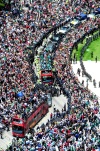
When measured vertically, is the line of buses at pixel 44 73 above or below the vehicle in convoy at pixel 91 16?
below

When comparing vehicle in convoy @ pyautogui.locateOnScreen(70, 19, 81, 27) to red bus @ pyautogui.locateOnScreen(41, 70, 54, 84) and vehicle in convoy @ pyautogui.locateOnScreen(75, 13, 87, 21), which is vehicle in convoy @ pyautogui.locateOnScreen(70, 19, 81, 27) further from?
red bus @ pyautogui.locateOnScreen(41, 70, 54, 84)

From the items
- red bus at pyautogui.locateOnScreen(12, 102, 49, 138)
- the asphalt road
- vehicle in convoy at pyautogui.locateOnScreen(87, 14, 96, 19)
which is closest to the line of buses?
red bus at pyautogui.locateOnScreen(12, 102, 49, 138)

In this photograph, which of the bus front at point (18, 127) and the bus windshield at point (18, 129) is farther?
the bus windshield at point (18, 129)

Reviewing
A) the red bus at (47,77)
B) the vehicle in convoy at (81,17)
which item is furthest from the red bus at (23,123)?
the vehicle in convoy at (81,17)

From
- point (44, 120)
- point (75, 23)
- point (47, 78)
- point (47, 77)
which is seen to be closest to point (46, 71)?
point (47, 77)

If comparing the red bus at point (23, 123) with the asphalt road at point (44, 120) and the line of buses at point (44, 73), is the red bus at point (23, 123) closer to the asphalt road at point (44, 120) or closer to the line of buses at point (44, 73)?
the line of buses at point (44, 73)
